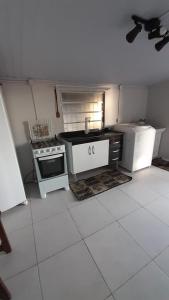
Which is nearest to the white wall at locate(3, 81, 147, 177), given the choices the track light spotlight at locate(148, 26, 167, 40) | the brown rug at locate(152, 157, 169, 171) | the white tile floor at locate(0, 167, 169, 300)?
the white tile floor at locate(0, 167, 169, 300)

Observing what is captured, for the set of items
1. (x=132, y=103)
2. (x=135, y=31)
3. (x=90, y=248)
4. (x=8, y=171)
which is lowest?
(x=90, y=248)

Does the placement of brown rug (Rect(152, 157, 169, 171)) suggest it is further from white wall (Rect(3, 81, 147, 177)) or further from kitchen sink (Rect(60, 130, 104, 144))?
white wall (Rect(3, 81, 147, 177))

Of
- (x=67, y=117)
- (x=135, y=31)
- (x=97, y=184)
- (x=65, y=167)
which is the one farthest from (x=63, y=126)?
(x=135, y=31)

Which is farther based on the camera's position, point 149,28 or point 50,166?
point 50,166

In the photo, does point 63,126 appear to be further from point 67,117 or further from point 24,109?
point 24,109

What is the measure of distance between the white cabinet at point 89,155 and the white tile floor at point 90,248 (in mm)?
631

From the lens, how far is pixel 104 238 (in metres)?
1.47

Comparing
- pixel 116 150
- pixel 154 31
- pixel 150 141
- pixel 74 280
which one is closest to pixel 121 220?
pixel 74 280

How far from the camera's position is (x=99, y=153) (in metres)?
2.62

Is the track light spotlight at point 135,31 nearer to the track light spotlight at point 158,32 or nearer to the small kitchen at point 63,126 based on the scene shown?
the track light spotlight at point 158,32

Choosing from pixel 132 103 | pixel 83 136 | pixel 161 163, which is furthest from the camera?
pixel 132 103

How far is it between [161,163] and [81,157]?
209 centimetres

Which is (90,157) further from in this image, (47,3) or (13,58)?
(47,3)

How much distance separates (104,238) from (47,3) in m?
2.16
